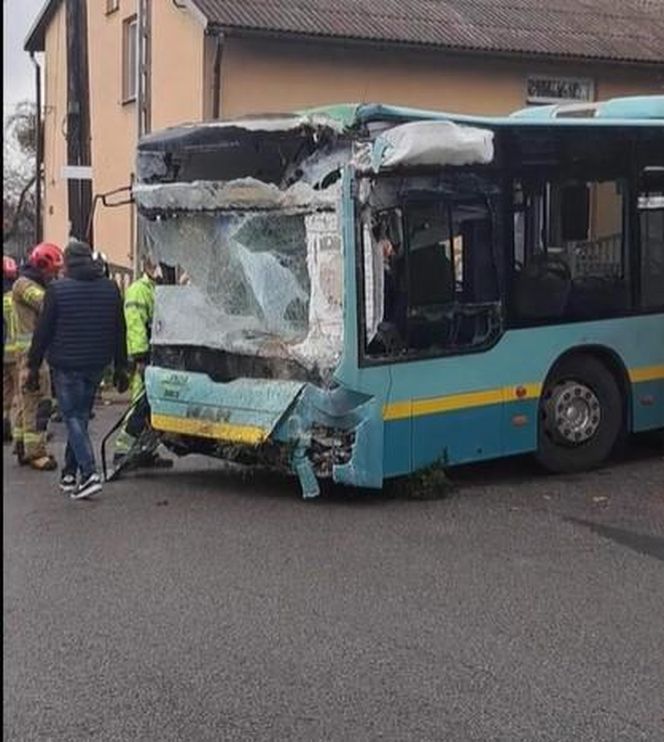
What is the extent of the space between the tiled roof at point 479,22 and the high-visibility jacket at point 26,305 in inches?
353

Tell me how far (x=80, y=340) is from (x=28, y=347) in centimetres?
141

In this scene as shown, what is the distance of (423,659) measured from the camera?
5.52m

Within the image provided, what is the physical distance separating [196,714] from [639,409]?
604cm

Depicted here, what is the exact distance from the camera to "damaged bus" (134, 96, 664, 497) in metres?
8.55

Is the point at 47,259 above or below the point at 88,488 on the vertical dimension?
above

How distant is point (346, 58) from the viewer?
19.9m

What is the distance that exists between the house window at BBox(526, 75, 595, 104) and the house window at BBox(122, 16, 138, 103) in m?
6.92

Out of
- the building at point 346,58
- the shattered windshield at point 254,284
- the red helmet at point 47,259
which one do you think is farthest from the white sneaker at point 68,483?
the building at point 346,58

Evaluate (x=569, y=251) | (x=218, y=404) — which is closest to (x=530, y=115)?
(x=569, y=251)

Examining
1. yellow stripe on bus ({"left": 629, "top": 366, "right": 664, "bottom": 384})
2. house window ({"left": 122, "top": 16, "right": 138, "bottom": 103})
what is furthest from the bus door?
house window ({"left": 122, "top": 16, "right": 138, "bottom": 103})

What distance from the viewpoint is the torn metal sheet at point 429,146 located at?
27.5 feet

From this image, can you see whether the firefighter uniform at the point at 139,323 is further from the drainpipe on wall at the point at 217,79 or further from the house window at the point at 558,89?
the house window at the point at 558,89

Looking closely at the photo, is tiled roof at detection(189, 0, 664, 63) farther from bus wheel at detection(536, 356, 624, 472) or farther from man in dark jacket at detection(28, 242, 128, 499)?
bus wheel at detection(536, 356, 624, 472)

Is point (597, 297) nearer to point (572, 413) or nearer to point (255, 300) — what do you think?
point (572, 413)
